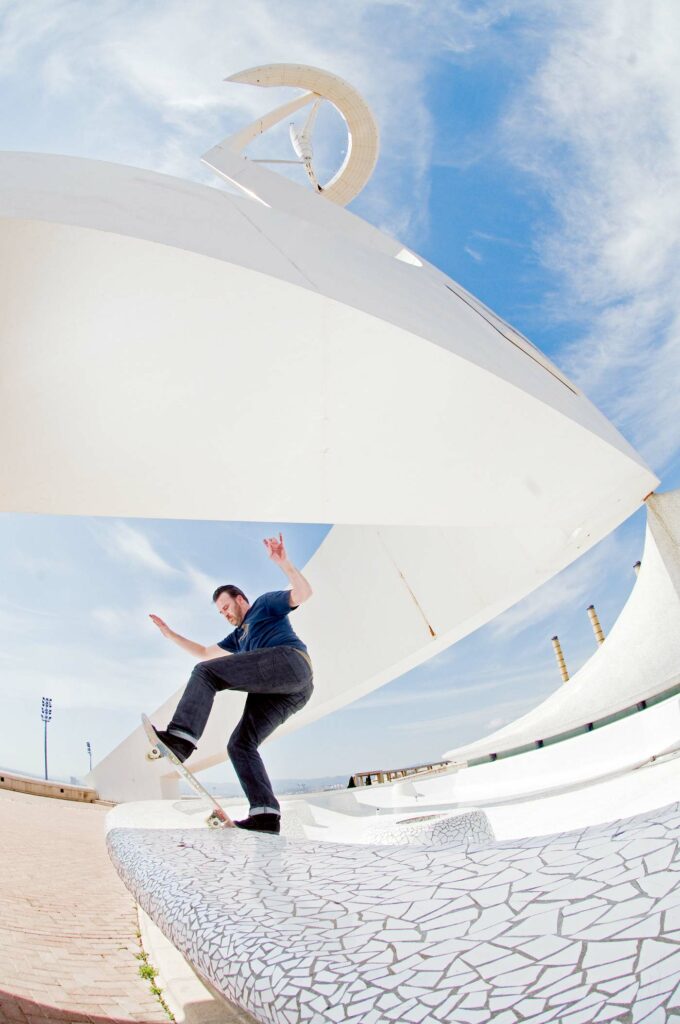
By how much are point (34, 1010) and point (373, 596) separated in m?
5.50

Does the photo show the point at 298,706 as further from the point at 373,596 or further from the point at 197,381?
the point at 373,596

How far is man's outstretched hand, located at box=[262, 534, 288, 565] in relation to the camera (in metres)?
2.79

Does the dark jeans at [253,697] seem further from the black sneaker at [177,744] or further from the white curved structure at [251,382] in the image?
the white curved structure at [251,382]

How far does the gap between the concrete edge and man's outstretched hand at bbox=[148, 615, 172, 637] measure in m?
1.40

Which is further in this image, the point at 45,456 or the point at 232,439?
the point at 232,439

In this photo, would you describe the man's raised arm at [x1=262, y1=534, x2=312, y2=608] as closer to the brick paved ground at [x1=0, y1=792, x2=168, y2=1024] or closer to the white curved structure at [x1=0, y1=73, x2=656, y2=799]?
the white curved structure at [x1=0, y1=73, x2=656, y2=799]

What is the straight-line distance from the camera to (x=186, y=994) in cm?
182

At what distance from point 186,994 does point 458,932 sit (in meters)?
1.28

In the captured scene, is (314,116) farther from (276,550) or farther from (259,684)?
(259,684)

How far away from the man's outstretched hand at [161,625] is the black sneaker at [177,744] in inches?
34.1

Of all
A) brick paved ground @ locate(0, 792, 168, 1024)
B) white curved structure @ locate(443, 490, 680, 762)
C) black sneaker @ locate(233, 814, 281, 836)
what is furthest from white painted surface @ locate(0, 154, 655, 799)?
white curved structure @ locate(443, 490, 680, 762)

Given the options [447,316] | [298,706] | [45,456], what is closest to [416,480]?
[447,316]

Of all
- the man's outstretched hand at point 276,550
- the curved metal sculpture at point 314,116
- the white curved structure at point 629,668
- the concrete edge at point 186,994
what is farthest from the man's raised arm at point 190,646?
the curved metal sculpture at point 314,116

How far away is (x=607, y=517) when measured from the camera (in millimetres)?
4625
